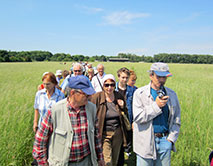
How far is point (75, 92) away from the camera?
1807mm

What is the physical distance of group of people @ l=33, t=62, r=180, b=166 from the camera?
179 cm

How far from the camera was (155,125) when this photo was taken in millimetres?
2320

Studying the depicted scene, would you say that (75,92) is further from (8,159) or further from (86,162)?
(8,159)

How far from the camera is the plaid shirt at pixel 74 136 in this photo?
178 centimetres

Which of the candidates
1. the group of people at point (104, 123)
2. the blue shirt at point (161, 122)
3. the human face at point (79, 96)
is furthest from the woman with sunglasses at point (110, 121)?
the human face at point (79, 96)

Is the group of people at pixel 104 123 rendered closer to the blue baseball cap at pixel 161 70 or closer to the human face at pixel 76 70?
the blue baseball cap at pixel 161 70

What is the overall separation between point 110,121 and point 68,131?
1249 millimetres

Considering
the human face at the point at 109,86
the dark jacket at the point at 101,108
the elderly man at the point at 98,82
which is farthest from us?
the elderly man at the point at 98,82

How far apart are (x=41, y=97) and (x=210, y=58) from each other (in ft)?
396

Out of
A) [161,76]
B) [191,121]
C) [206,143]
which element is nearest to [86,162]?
[161,76]

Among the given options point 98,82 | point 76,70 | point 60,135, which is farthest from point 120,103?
point 76,70

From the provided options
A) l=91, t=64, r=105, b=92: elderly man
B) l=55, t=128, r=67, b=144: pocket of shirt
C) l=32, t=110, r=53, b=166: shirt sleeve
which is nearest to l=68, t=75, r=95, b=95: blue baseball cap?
l=32, t=110, r=53, b=166: shirt sleeve

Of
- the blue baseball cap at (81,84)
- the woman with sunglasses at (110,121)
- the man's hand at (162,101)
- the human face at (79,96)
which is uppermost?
the blue baseball cap at (81,84)

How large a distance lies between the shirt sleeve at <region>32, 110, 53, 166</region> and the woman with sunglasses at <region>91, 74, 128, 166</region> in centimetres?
114
